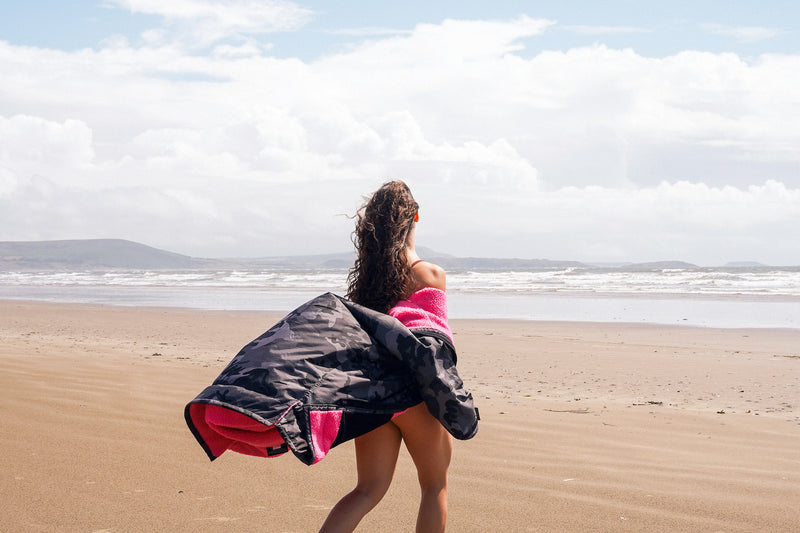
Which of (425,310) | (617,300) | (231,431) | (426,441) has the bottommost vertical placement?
(617,300)

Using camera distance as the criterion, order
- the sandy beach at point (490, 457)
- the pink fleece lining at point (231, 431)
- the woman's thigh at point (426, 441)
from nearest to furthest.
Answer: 1. the pink fleece lining at point (231, 431)
2. the woman's thigh at point (426, 441)
3. the sandy beach at point (490, 457)

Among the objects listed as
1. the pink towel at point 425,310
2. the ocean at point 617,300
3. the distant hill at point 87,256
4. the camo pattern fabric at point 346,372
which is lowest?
A: the ocean at point 617,300

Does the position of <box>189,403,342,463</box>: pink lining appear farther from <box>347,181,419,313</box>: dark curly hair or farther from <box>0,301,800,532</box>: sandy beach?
<box>0,301,800,532</box>: sandy beach

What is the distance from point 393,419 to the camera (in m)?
2.69

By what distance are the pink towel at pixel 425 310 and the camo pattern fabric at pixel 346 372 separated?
70 millimetres

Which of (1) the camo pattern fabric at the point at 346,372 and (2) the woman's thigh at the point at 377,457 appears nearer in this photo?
(1) the camo pattern fabric at the point at 346,372

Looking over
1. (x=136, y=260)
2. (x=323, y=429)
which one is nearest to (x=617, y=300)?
(x=323, y=429)

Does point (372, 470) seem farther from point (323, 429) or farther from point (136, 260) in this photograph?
point (136, 260)

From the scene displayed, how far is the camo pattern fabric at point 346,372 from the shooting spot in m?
2.37

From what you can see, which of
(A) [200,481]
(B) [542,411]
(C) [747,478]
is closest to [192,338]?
(B) [542,411]

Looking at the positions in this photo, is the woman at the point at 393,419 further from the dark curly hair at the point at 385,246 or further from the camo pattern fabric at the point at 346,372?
the camo pattern fabric at the point at 346,372

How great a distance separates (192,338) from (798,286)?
94.3 ft

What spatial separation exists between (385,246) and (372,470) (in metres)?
0.87

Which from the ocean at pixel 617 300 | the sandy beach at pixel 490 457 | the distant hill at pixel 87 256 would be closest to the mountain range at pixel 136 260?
the distant hill at pixel 87 256
